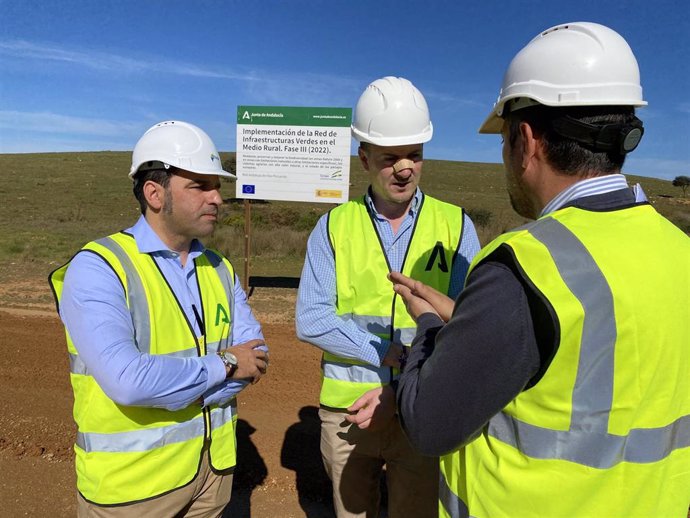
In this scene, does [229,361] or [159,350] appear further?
[229,361]

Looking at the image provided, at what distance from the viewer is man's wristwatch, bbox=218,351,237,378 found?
7.66 feet

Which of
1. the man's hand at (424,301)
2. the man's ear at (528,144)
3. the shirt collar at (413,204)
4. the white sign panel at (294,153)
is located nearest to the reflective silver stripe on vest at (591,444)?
the man's hand at (424,301)

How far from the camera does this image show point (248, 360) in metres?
2.44

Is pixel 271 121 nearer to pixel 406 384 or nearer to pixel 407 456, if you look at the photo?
pixel 407 456

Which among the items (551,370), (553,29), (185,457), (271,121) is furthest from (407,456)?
(271,121)

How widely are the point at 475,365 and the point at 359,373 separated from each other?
1.47 meters

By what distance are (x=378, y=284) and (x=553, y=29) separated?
4.79ft

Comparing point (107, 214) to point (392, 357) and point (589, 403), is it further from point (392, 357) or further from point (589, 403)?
point (589, 403)

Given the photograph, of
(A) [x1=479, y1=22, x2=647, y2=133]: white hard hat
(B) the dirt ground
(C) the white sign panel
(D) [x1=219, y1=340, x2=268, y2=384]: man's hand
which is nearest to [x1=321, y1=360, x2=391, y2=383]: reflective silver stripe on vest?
(D) [x1=219, y1=340, x2=268, y2=384]: man's hand

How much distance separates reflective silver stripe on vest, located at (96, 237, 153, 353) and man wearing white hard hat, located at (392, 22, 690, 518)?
119 centimetres

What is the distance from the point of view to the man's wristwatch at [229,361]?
91.9 inches

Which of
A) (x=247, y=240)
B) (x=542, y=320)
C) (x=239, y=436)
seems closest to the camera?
(x=542, y=320)

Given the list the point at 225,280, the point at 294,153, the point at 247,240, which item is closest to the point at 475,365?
the point at 225,280

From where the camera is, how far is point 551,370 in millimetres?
1248
